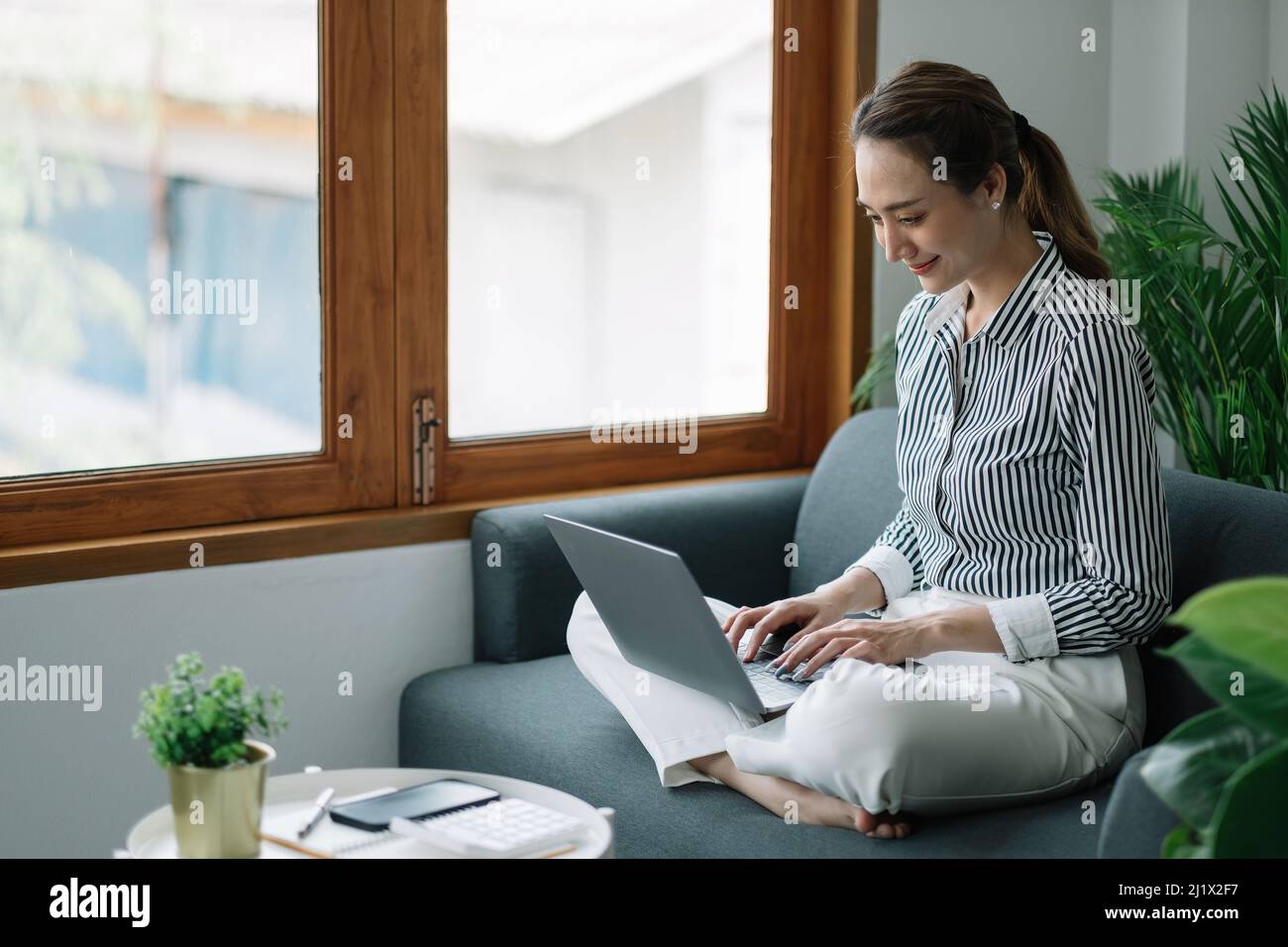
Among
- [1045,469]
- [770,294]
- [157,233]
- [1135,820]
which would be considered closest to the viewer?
[1135,820]

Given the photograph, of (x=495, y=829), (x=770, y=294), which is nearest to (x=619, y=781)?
(x=495, y=829)

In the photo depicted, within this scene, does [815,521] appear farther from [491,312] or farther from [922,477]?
[491,312]

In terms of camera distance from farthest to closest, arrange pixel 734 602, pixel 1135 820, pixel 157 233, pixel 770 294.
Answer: pixel 770 294 < pixel 734 602 < pixel 157 233 < pixel 1135 820

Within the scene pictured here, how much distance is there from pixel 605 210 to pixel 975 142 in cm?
90

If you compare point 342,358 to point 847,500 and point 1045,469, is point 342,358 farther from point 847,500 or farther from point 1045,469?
point 1045,469

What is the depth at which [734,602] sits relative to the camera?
2.59 meters

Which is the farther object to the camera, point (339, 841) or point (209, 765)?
point (339, 841)

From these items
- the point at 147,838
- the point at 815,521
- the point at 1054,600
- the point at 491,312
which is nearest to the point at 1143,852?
the point at 1054,600

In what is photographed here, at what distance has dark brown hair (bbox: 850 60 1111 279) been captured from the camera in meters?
1.92

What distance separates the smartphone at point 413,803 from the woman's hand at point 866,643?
18.3 inches

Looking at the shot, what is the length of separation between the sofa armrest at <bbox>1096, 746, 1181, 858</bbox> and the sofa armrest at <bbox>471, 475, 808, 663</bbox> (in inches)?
44.5

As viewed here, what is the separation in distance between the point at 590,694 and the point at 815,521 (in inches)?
21.9

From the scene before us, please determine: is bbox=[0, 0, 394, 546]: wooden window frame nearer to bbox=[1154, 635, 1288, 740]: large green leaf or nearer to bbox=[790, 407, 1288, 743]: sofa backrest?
bbox=[790, 407, 1288, 743]: sofa backrest

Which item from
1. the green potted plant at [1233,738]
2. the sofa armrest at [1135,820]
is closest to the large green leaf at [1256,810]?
the green potted plant at [1233,738]
